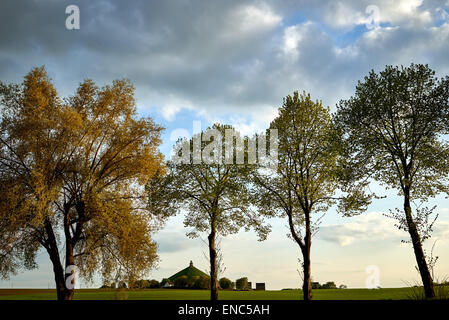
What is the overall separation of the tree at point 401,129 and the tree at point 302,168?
1.84 m

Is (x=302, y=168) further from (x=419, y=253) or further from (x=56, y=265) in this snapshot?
(x=56, y=265)

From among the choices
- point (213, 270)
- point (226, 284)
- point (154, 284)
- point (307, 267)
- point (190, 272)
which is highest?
point (307, 267)

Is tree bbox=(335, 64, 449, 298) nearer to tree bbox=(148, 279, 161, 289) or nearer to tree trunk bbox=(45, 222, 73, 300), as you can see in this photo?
tree trunk bbox=(45, 222, 73, 300)

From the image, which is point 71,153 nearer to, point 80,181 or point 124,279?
point 80,181

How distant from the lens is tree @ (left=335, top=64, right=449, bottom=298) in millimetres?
24375

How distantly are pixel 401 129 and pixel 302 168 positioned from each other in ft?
24.2

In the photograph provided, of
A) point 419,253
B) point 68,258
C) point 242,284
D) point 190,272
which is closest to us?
point 419,253

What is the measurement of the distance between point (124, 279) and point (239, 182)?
1185 centimetres

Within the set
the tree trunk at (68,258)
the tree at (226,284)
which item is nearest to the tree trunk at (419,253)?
the tree trunk at (68,258)

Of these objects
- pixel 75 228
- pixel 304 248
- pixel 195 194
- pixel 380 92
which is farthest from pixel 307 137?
pixel 75 228

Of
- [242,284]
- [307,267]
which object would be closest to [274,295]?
[307,267]

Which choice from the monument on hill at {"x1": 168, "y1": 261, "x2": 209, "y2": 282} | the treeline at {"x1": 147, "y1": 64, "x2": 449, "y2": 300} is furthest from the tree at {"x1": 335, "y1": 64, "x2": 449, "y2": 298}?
the monument on hill at {"x1": 168, "y1": 261, "x2": 209, "y2": 282}

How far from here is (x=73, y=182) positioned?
2672 centimetres

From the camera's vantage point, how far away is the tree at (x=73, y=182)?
2481cm
